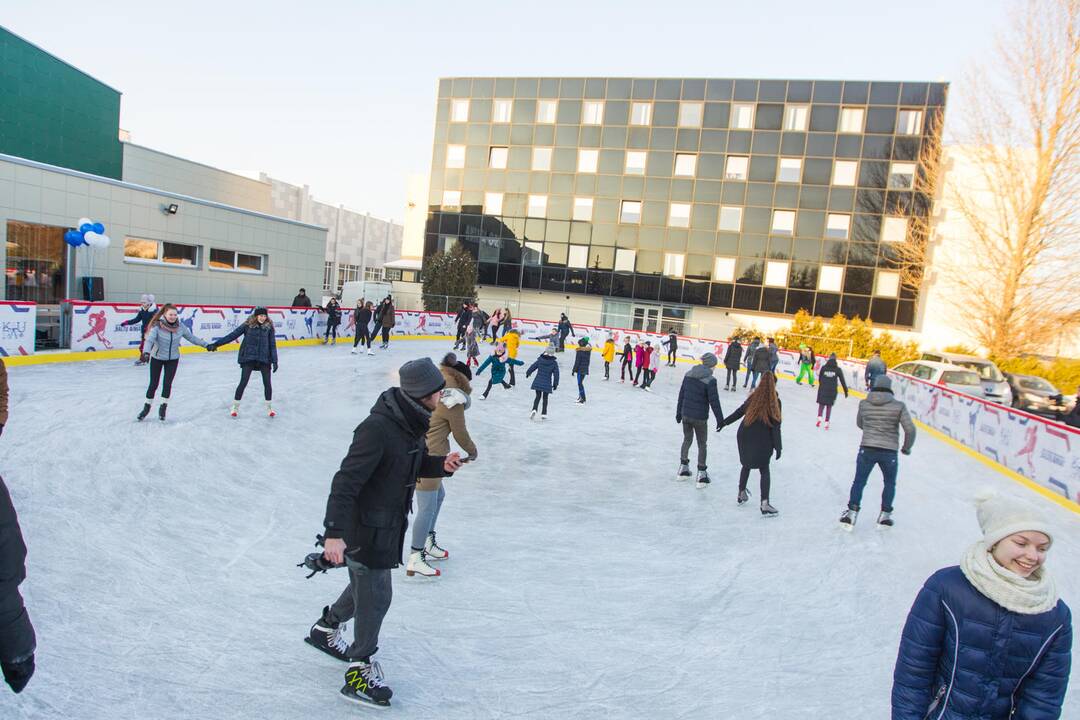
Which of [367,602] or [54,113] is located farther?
[54,113]

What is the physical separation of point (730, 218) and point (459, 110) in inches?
680

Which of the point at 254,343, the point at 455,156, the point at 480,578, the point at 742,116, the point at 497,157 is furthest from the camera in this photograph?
the point at 455,156

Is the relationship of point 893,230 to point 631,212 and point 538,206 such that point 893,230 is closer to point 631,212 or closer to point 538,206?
point 631,212

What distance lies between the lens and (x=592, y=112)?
3778 centimetres

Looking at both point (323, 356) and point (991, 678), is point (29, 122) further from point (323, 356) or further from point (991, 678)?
point (991, 678)

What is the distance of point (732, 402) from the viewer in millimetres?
16656

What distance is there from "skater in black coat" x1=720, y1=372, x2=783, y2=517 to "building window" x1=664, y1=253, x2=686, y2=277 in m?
30.5

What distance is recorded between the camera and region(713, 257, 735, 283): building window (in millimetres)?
36000

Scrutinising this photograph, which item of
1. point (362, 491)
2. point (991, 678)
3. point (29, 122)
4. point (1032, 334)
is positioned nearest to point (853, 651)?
point (991, 678)

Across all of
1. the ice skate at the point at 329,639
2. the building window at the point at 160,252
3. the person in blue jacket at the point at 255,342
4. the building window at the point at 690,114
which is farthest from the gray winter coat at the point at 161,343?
the building window at the point at 690,114

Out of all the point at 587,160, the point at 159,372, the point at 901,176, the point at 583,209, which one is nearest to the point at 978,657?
the point at 159,372

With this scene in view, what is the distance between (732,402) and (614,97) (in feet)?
86.0

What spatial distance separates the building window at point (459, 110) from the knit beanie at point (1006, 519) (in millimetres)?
40757

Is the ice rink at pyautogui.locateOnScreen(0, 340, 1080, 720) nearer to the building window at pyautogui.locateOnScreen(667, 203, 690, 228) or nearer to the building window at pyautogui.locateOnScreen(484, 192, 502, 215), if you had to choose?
the building window at pyautogui.locateOnScreen(667, 203, 690, 228)
